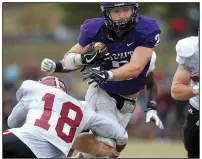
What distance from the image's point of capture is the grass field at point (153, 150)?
8.06 m

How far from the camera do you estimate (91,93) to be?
5.00 metres

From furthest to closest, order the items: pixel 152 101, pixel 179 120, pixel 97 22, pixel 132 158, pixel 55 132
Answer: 1. pixel 179 120
2. pixel 132 158
3. pixel 152 101
4. pixel 97 22
5. pixel 55 132

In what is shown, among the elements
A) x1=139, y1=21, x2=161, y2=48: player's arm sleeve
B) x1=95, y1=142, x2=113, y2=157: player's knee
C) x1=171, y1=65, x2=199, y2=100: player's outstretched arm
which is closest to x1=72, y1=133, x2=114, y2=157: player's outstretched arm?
x1=95, y1=142, x2=113, y2=157: player's knee

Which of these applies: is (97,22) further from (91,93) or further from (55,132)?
(55,132)

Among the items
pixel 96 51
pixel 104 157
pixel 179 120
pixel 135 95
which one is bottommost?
pixel 179 120

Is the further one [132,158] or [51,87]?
[132,158]

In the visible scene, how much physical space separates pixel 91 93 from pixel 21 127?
741 millimetres

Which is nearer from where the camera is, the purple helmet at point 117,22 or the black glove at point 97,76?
the black glove at point 97,76

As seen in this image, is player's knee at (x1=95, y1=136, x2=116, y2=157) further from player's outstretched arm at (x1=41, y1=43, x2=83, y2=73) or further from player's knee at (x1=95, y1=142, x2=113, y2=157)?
player's outstretched arm at (x1=41, y1=43, x2=83, y2=73)

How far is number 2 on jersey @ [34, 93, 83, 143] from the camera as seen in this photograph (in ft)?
14.4

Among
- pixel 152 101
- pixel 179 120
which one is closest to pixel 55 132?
pixel 152 101

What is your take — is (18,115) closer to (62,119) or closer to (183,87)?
(62,119)

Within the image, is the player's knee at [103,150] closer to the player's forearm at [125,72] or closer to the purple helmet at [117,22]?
the player's forearm at [125,72]

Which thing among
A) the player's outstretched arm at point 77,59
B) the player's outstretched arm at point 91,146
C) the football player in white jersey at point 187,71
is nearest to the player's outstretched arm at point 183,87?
the football player in white jersey at point 187,71
